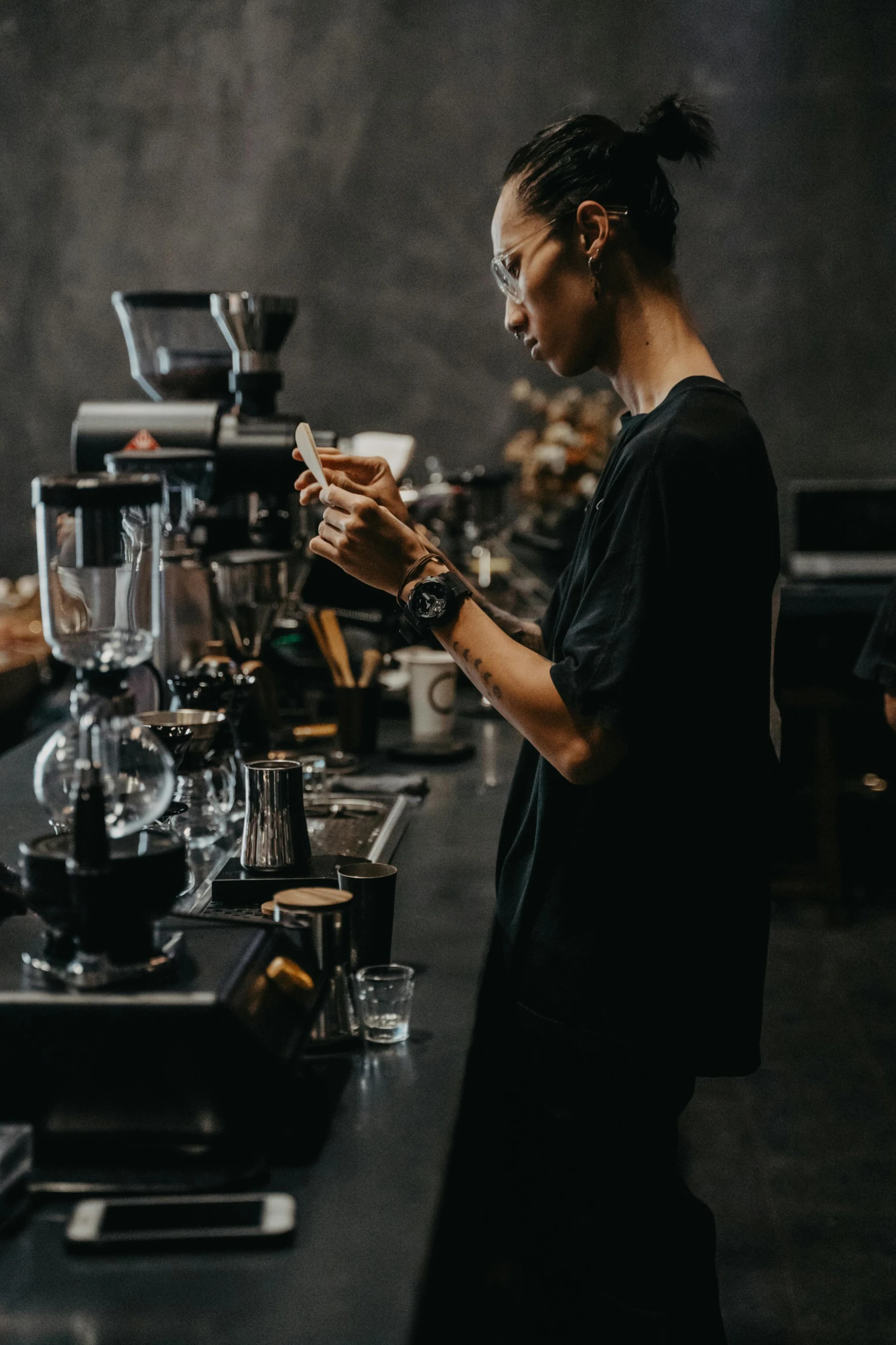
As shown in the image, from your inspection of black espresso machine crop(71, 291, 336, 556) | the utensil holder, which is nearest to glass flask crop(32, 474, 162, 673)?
black espresso machine crop(71, 291, 336, 556)

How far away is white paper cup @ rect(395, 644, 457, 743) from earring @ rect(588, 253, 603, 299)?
143 cm

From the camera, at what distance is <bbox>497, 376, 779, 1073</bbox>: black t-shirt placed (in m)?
1.31

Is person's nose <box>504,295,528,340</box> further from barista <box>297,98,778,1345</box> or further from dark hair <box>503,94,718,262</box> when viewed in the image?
dark hair <box>503,94,718,262</box>

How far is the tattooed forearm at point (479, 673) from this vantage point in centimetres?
141

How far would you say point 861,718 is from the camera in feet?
17.7

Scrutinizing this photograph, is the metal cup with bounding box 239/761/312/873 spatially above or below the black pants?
Result: above

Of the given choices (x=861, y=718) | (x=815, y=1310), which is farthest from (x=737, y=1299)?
(x=861, y=718)

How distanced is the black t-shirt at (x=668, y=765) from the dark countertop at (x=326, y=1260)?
0.16m

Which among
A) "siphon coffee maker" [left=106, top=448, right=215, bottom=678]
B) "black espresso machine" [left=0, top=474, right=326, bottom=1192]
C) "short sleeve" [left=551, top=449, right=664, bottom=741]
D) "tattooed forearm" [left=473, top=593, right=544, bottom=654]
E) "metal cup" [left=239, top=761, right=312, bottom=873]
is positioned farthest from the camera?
"siphon coffee maker" [left=106, top=448, right=215, bottom=678]

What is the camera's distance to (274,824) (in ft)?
5.58

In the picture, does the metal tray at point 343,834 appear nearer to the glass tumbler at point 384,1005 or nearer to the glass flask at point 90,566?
the glass tumbler at point 384,1005

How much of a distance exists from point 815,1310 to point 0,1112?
6.01 feet

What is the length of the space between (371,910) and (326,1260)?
0.53 meters

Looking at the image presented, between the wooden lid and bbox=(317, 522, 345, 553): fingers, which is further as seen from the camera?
bbox=(317, 522, 345, 553): fingers
